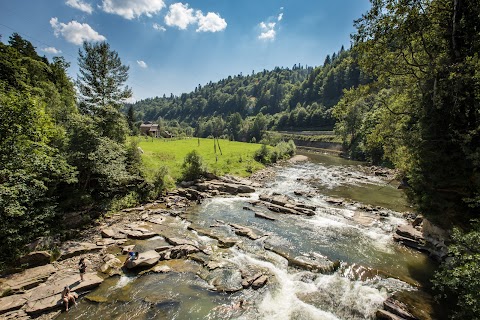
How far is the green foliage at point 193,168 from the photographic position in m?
39.2

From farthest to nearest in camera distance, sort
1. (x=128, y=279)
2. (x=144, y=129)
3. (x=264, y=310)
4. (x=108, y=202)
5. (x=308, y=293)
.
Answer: (x=144, y=129) < (x=108, y=202) < (x=128, y=279) < (x=308, y=293) < (x=264, y=310)

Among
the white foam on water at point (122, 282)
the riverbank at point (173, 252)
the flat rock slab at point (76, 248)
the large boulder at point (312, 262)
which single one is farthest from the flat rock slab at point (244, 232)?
the flat rock slab at point (76, 248)

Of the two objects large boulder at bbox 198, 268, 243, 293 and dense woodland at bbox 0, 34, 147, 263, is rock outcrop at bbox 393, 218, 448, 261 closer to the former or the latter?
large boulder at bbox 198, 268, 243, 293

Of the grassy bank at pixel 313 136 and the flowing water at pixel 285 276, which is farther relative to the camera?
the grassy bank at pixel 313 136

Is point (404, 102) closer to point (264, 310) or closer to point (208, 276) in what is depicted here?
point (264, 310)

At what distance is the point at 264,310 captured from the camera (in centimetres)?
1248

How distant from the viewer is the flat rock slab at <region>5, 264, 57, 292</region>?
44.3 ft

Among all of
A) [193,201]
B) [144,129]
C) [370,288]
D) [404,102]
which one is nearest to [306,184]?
[193,201]

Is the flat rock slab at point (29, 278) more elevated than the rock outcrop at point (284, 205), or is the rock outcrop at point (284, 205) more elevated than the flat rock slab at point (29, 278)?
the flat rock slab at point (29, 278)

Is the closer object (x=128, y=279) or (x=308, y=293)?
(x=308, y=293)

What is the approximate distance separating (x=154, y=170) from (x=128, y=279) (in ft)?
66.1

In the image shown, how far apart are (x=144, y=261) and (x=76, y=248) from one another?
633 centimetres

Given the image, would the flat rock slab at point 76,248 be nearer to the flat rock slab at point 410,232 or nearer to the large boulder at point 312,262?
the large boulder at point 312,262

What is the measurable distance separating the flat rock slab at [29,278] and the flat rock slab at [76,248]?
149 centimetres
